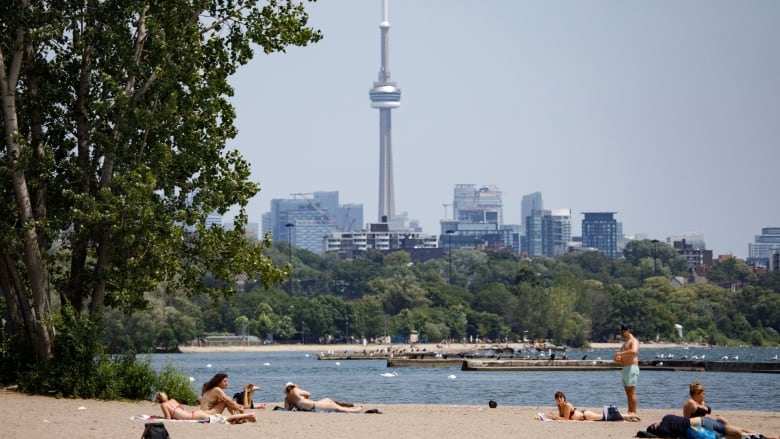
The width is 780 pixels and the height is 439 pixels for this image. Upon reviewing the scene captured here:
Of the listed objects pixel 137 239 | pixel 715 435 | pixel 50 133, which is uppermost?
pixel 50 133

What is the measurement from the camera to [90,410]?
100 feet

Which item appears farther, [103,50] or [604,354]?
[604,354]

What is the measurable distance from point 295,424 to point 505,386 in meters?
48.1

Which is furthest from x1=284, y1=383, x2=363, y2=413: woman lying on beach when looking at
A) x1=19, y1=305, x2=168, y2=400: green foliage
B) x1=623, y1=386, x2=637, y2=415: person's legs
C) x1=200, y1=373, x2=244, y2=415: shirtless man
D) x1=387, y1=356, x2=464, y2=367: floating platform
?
x1=387, y1=356, x2=464, y2=367: floating platform

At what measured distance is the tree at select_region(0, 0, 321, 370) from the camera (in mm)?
33875

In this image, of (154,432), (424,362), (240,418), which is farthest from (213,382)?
(424,362)

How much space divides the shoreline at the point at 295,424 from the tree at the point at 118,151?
338cm

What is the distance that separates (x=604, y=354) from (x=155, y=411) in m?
139

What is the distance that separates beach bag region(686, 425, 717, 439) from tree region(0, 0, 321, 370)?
41.1 feet

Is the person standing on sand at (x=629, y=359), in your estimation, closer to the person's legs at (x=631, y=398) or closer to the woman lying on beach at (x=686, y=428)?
the person's legs at (x=631, y=398)

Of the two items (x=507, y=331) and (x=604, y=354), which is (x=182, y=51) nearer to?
(x=604, y=354)

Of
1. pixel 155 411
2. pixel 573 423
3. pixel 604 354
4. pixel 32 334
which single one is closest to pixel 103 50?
pixel 32 334

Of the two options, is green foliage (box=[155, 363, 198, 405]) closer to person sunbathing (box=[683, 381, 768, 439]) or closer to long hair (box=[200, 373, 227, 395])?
long hair (box=[200, 373, 227, 395])

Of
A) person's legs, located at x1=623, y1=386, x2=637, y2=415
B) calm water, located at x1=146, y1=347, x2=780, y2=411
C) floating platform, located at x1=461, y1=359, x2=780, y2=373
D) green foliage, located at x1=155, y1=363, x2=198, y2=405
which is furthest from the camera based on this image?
floating platform, located at x1=461, y1=359, x2=780, y2=373
